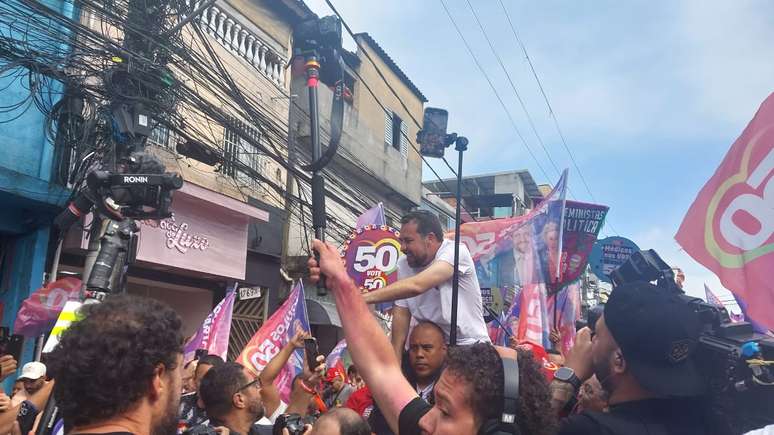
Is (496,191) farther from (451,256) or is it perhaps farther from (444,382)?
(444,382)

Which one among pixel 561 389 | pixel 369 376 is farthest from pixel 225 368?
pixel 561 389

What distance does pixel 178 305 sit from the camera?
11078 millimetres

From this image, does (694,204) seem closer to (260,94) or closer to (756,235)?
(756,235)

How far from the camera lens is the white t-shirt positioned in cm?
351

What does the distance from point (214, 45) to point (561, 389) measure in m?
9.56

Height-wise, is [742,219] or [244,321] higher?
[742,219]

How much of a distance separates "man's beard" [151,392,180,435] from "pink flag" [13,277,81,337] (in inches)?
199

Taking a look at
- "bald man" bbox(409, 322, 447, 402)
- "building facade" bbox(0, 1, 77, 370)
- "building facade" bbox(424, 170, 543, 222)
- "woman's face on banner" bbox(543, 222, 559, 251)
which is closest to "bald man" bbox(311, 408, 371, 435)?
"bald man" bbox(409, 322, 447, 402)

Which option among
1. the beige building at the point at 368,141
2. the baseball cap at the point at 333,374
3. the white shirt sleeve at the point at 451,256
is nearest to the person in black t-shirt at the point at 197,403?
the white shirt sleeve at the point at 451,256

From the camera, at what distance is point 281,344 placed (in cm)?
623

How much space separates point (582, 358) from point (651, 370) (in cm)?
61

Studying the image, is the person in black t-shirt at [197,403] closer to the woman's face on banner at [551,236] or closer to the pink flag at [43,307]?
the pink flag at [43,307]

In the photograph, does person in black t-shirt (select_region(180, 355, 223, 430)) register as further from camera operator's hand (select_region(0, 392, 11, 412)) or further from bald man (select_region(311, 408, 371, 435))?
bald man (select_region(311, 408, 371, 435))

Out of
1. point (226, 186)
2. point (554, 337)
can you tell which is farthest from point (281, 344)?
point (226, 186)
